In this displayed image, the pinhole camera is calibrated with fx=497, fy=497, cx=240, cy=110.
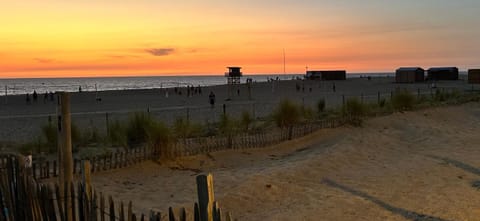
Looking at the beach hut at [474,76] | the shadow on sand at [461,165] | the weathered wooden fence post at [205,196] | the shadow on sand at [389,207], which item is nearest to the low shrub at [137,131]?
the shadow on sand at [389,207]

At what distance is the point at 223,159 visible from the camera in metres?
12.6

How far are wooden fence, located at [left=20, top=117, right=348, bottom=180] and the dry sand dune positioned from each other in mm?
236

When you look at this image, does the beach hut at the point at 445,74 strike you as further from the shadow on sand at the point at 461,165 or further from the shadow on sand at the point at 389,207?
the shadow on sand at the point at 389,207

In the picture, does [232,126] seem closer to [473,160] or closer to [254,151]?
[254,151]

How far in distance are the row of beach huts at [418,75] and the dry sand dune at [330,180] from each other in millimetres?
57391

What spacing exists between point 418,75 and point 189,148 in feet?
230

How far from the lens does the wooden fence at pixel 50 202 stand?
4.27 m

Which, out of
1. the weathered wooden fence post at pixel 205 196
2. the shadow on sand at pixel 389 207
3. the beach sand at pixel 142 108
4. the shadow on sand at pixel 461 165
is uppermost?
the weathered wooden fence post at pixel 205 196

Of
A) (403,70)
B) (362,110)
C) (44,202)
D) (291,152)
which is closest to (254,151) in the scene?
(291,152)

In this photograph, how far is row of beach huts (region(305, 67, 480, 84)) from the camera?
6741cm

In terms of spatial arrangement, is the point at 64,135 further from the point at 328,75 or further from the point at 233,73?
the point at 328,75

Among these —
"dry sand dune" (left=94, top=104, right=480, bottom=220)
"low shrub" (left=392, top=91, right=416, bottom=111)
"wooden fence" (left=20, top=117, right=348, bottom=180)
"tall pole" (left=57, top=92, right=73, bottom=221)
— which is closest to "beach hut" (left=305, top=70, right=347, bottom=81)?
"low shrub" (left=392, top=91, right=416, bottom=111)

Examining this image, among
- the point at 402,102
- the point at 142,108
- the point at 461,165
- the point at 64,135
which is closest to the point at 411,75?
the point at 142,108

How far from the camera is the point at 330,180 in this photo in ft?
33.1
